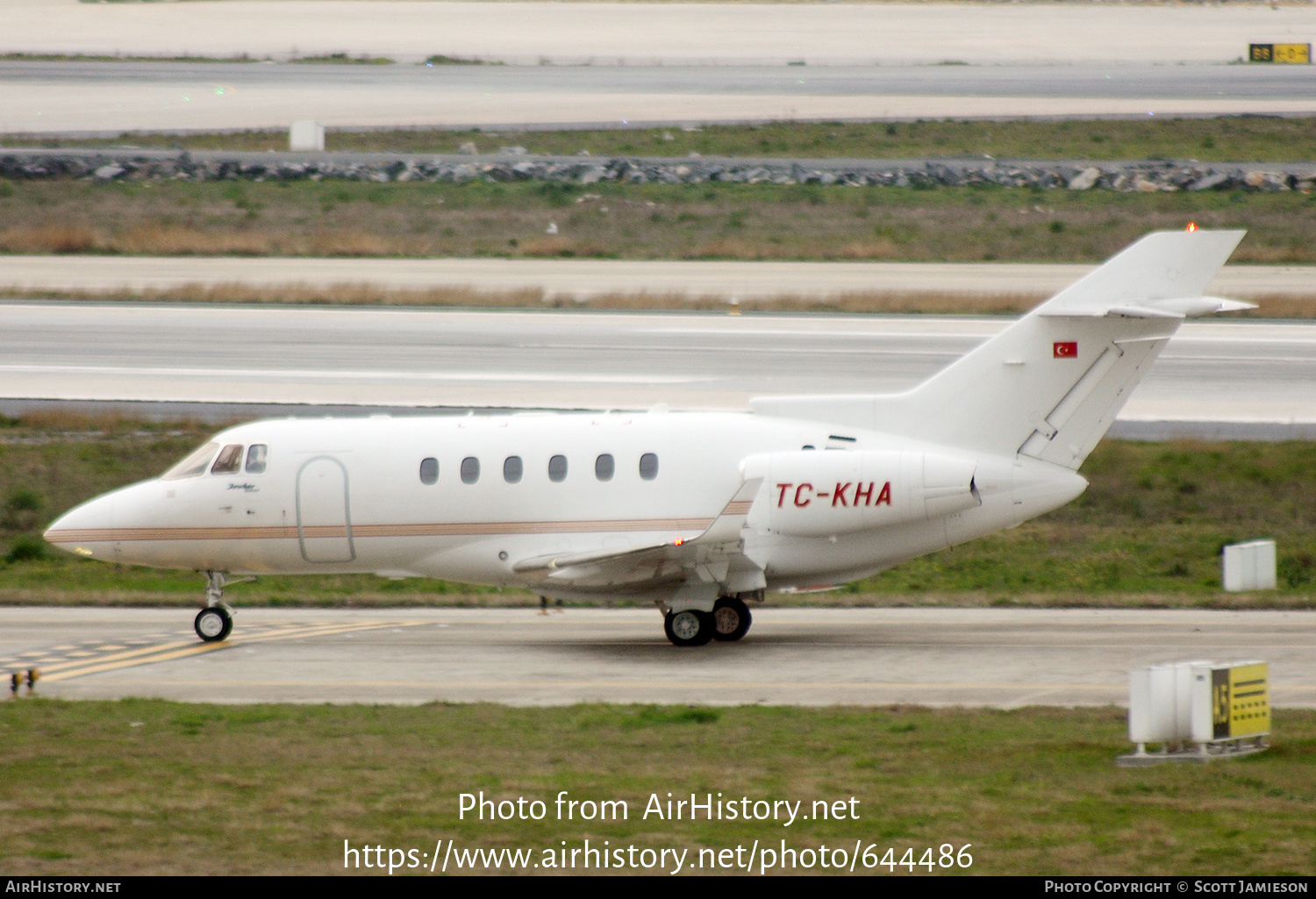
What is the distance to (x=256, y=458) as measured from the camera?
24.6 m

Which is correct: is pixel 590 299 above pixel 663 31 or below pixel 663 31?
below

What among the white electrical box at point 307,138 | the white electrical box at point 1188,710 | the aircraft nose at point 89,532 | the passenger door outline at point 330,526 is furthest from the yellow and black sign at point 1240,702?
the white electrical box at point 307,138

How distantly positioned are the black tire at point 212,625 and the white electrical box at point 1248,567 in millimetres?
16514

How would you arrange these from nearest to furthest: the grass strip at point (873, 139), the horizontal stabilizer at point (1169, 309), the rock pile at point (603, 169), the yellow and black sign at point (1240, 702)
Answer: the yellow and black sign at point (1240, 702), the horizontal stabilizer at point (1169, 309), the rock pile at point (603, 169), the grass strip at point (873, 139)

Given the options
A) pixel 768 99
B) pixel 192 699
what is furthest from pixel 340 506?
pixel 768 99

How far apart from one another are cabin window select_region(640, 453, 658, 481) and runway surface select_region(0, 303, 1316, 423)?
12.9 metres

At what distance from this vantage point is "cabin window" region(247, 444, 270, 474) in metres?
24.6

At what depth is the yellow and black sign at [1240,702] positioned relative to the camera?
51.3 feet

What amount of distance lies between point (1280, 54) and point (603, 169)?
49.6m

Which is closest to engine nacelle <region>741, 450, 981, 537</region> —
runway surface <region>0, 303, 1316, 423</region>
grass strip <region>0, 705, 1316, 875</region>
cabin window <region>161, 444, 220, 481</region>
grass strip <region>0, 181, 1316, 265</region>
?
grass strip <region>0, 705, 1316, 875</region>

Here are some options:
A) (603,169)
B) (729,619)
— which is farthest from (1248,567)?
(603,169)

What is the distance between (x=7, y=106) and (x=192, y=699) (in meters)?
73.5

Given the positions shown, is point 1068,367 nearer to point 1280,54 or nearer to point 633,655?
point 633,655

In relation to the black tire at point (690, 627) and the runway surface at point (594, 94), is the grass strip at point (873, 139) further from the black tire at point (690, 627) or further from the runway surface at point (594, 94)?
the black tire at point (690, 627)
